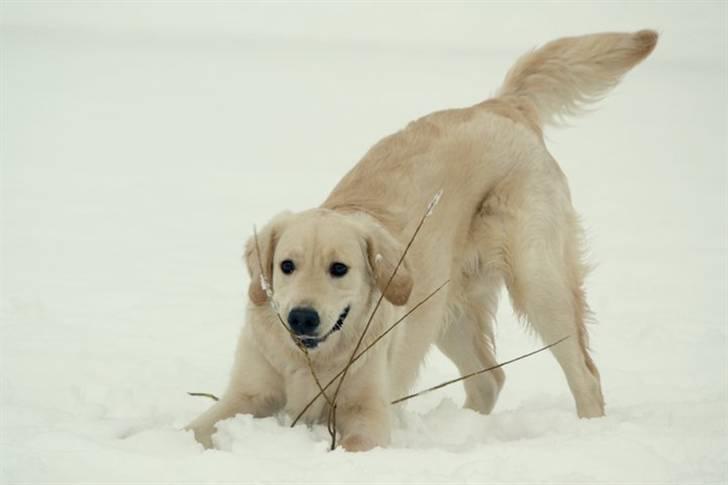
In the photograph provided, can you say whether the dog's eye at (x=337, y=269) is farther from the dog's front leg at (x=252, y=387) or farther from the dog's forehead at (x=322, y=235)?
the dog's front leg at (x=252, y=387)

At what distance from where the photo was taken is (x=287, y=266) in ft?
13.7

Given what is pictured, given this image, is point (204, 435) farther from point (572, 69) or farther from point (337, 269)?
point (572, 69)

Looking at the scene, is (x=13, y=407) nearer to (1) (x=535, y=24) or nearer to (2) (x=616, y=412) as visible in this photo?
(2) (x=616, y=412)

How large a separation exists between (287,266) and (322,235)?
→ 199 mm

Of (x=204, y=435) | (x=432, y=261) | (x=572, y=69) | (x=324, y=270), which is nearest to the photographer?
(x=204, y=435)

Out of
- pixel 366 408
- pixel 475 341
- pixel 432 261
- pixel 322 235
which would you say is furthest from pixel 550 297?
pixel 322 235

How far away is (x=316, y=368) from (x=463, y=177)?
1.37 metres

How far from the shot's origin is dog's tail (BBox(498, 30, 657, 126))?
571 cm

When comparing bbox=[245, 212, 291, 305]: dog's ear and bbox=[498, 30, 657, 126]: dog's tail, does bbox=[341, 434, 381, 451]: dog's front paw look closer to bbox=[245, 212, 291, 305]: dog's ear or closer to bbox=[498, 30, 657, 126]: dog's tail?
bbox=[245, 212, 291, 305]: dog's ear

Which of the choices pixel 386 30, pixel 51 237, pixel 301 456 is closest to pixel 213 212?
pixel 51 237

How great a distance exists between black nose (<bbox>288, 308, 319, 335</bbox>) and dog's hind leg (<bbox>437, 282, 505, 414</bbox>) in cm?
170

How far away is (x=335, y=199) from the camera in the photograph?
491cm

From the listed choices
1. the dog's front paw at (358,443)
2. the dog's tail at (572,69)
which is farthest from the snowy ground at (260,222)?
the dog's tail at (572,69)

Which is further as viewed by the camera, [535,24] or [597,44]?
[535,24]
